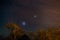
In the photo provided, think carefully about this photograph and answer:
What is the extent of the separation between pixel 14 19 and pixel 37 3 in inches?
18.1

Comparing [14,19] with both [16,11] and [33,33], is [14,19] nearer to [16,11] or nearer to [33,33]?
[16,11]

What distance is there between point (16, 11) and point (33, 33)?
445 mm

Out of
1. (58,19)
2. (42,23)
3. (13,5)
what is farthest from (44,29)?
(13,5)

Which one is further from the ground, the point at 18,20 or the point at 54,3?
the point at 54,3

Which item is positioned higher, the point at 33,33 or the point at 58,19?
the point at 58,19

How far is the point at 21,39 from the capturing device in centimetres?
259

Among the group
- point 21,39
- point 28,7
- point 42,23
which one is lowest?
point 21,39

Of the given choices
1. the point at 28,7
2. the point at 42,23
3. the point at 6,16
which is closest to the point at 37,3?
the point at 28,7

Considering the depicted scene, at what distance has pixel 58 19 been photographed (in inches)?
106

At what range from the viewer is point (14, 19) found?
2.63 meters

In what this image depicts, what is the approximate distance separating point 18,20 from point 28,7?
0.27 m

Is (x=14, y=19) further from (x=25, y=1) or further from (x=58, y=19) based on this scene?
(x=58, y=19)

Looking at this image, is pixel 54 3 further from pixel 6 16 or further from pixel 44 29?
pixel 6 16

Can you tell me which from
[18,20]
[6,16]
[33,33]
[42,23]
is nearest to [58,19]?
[42,23]
